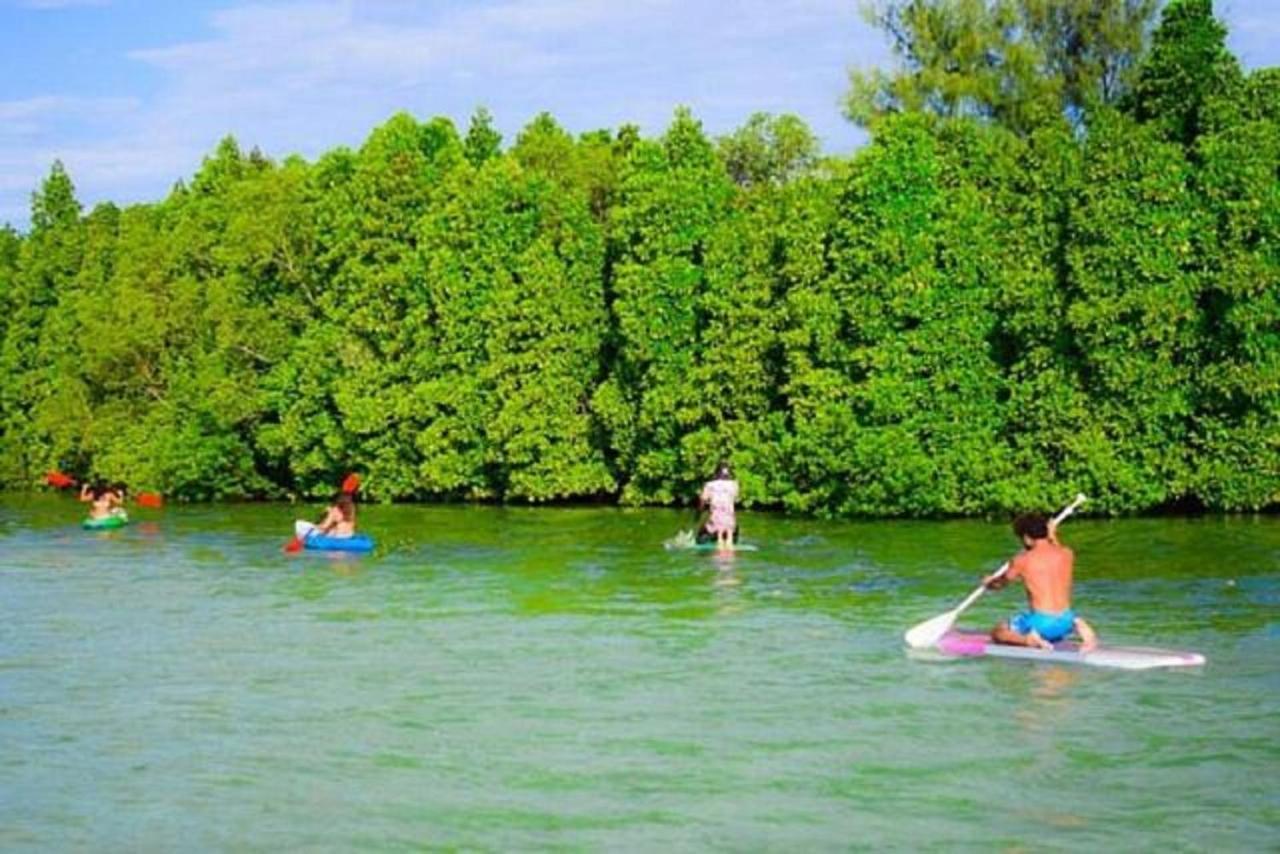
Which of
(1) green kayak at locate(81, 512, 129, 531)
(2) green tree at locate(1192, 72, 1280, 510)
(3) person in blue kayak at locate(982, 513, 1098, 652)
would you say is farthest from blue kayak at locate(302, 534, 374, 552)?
(3) person in blue kayak at locate(982, 513, 1098, 652)

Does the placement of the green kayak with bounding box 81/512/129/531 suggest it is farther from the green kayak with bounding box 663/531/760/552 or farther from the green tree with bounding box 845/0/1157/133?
the green tree with bounding box 845/0/1157/133

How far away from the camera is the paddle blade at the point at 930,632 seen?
22.3 m

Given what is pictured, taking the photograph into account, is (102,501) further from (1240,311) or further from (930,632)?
(930,632)

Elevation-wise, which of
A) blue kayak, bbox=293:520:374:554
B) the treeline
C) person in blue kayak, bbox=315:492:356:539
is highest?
the treeline

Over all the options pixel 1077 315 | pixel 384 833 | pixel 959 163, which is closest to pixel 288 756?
pixel 384 833

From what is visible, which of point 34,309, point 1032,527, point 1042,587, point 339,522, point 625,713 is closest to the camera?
point 625,713

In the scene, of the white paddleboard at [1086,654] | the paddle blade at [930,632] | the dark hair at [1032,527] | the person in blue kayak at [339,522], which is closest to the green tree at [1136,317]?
the person in blue kayak at [339,522]

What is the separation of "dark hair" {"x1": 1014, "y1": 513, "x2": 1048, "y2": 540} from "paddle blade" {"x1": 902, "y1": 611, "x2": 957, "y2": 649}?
1630 millimetres

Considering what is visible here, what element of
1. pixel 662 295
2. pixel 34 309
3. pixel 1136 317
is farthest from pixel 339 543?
pixel 34 309

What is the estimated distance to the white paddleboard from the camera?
20578mm

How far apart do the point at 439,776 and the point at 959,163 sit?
34.2 metres

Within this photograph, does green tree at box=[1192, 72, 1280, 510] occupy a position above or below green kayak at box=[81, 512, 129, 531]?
above

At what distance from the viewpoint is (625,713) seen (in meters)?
19.0

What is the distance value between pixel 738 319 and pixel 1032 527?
28725 mm
